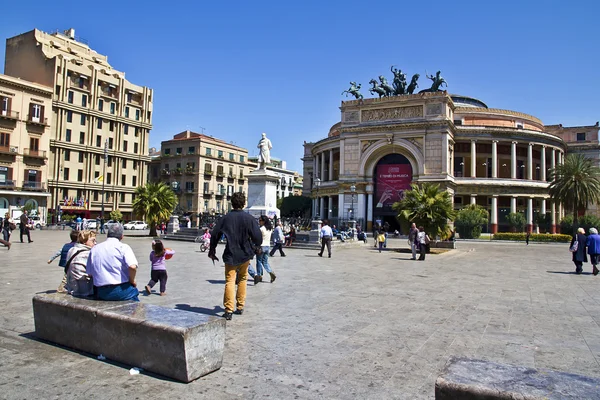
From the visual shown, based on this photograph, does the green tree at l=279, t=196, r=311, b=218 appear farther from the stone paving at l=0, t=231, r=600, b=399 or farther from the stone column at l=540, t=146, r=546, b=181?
the stone paving at l=0, t=231, r=600, b=399

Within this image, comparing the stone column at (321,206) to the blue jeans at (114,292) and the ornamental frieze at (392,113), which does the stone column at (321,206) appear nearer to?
the ornamental frieze at (392,113)

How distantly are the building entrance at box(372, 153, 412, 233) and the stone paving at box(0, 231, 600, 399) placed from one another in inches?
1675

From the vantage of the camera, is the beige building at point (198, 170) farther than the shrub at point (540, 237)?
Yes

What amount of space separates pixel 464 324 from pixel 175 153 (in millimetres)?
75324

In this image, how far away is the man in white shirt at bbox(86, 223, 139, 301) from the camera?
18.6 ft

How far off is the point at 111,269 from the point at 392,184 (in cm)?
5121

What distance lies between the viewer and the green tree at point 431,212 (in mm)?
23734

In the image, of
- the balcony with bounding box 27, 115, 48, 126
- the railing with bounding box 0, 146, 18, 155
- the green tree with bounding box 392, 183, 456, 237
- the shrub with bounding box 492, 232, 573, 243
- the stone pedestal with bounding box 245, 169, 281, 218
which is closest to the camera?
the green tree with bounding box 392, 183, 456, 237


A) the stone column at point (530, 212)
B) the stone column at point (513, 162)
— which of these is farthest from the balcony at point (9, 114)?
the stone column at point (530, 212)

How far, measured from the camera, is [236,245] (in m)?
6.86

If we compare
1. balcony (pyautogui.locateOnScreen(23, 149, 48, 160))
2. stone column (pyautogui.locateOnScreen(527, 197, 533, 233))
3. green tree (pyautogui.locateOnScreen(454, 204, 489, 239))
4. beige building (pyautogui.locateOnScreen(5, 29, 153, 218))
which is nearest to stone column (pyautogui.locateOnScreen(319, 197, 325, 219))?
green tree (pyautogui.locateOnScreen(454, 204, 489, 239))

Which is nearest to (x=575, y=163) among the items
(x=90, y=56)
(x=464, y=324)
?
(x=464, y=324)

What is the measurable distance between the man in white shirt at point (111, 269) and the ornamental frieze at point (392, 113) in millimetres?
51626

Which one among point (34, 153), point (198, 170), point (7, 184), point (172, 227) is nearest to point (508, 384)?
point (172, 227)
